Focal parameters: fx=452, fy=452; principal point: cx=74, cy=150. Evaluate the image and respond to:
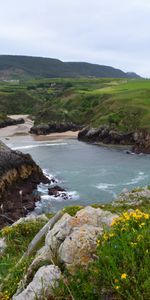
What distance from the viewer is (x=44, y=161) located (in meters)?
→ 76.4

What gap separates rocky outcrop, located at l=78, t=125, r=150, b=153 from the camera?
92.2 meters

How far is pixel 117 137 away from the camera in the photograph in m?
101

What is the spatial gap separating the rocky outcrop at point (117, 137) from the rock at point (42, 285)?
80.3m

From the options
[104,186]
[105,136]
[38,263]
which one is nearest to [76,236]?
[38,263]

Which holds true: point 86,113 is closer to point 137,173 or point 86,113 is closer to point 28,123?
point 28,123

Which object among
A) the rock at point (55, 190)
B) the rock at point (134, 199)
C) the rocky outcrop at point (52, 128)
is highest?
the rock at point (134, 199)

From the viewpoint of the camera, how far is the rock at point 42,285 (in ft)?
26.1

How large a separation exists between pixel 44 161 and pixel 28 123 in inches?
2789

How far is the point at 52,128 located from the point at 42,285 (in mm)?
116957

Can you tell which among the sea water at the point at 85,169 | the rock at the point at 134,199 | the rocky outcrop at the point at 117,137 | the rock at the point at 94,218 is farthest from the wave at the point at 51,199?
the rocky outcrop at the point at 117,137

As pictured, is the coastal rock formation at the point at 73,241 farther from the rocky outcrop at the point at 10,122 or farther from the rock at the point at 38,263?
the rocky outcrop at the point at 10,122

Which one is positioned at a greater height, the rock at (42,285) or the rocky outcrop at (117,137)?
the rock at (42,285)

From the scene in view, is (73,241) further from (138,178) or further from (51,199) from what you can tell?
(138,178)

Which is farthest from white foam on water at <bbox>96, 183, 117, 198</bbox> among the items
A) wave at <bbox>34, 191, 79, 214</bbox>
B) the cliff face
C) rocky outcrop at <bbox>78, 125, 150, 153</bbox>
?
rocky outcrop at <bbox>78, 125, 150, 153</bbox>
